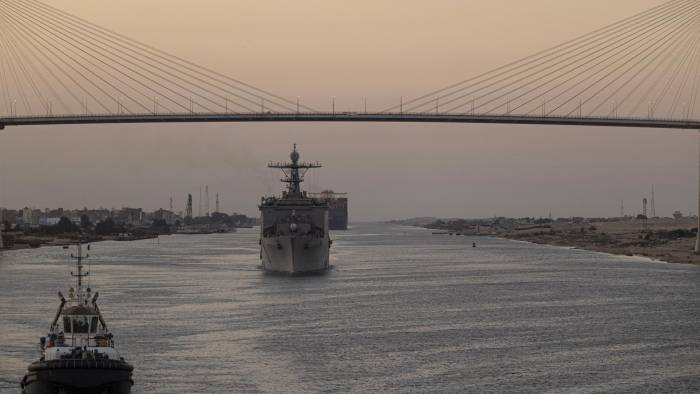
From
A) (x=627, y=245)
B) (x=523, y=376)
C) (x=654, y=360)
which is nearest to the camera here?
(x=523, y=376)

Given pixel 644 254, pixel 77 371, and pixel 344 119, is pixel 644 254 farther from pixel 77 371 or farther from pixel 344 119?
pixel 77 371

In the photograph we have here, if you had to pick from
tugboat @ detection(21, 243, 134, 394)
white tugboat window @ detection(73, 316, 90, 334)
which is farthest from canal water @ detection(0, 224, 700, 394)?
tugboat @ detection(21, 243, 134, 394)

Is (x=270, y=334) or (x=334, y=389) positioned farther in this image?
(x=270, y=334)

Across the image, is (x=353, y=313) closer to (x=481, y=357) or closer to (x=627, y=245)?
(x=481, y=357)

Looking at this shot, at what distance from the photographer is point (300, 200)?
83625 millimetres

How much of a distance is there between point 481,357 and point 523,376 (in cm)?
373

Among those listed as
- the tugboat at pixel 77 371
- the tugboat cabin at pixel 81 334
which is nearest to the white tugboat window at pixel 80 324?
the tugboat cabin at pixel 81 334

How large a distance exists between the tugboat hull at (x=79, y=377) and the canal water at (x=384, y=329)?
357 centimetres

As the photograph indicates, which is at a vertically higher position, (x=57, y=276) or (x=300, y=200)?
(x=300, y=200)

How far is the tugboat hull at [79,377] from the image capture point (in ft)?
81.6

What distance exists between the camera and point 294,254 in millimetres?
77125

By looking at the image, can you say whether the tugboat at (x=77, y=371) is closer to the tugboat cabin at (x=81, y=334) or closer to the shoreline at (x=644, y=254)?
the tugboat cabin at (x=81, y=334)

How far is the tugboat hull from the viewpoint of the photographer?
24.9 metres

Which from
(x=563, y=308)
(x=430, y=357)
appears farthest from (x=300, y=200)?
(x=430, y=357)
